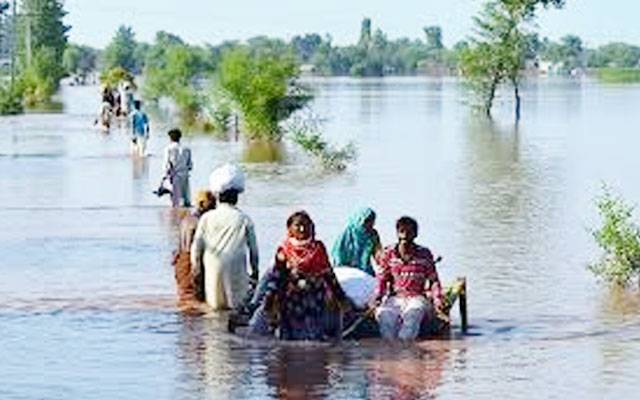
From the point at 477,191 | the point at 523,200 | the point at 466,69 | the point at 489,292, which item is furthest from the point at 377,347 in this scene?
the point at 466,69

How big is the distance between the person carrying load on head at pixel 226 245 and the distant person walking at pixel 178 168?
27.4ft

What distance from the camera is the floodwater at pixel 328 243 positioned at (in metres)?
11.6

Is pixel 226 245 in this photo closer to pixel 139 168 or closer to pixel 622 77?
pixel 139 168

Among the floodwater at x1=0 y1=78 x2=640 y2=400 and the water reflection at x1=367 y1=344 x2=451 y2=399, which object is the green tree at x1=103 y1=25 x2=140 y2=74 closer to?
the floodwater at x1=0 y1=78 x2=640 y2=400

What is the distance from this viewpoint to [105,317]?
47.1 feet

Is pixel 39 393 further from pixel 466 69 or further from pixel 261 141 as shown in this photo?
pixel 466 69

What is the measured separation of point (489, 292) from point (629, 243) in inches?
63.7

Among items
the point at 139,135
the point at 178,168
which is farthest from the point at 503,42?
the point at 178,168

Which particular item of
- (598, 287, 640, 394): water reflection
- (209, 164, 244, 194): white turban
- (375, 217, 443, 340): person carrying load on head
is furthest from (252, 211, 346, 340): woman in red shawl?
(598, 287, 640, 394): water reflection

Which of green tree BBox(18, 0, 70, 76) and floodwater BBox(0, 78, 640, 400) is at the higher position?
green tree BBox(18, 0, 70, 76)

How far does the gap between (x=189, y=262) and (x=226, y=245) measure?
754 millimetres

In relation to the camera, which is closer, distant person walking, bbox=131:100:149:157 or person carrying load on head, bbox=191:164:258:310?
person carrying load on head, bbox=191:164:258:310

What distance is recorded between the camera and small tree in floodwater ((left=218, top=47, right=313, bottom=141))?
44.6m

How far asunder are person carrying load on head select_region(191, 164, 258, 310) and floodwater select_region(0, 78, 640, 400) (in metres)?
0.35
